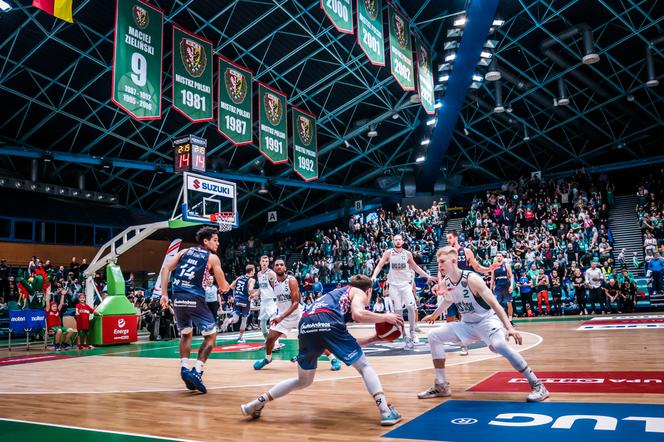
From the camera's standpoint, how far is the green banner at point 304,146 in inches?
779

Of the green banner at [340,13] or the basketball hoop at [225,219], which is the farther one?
the basketball hoop at [225,219]

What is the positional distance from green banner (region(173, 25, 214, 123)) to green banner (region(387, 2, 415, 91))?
569 cm

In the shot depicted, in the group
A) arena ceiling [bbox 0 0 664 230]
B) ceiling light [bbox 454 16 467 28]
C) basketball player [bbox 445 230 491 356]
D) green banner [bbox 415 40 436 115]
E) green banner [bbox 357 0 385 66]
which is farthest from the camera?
arena ceiling [bbox 0 0 664 230]

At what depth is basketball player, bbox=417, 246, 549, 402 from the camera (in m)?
5.43

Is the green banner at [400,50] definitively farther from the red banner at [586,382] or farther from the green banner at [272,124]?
the red banner at [586,382]

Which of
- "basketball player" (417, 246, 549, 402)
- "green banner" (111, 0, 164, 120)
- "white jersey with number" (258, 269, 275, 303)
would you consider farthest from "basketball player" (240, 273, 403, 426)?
"green banner" (111, 0, 164, 120)

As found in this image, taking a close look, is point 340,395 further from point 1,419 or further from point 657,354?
point 657,354

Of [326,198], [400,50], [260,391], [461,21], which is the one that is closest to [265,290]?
[260,391]

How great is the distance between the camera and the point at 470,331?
5.68m

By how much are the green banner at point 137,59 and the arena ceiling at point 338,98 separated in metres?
4.27

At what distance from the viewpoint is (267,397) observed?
488 centimetres

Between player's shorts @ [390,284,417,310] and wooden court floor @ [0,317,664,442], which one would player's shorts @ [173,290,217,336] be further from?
player's shorts @ [390,284,417,310]

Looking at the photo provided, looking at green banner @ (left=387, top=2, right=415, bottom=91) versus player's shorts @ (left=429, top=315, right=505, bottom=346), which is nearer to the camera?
player's shorts @ (left=429, top=315, right=505, bottom=346)

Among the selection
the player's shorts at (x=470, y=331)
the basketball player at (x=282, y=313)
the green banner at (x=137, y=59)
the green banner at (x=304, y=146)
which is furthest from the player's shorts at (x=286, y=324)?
the green banner at (x=304, y=146)
